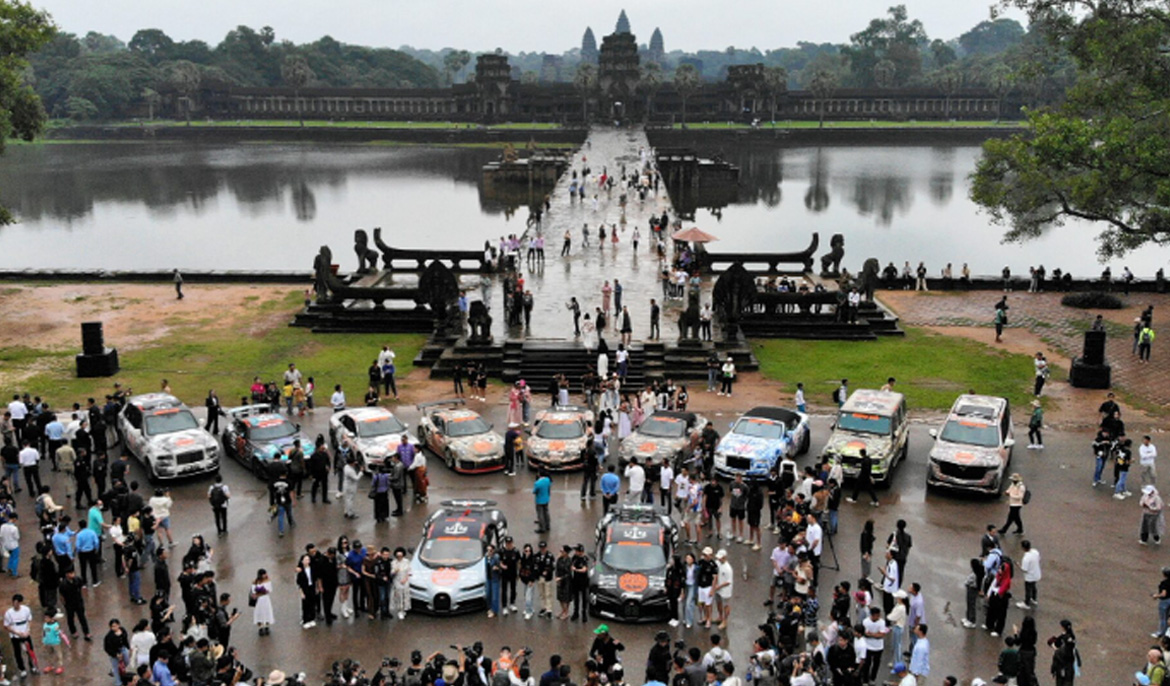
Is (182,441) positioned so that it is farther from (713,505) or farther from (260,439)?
(713,505)

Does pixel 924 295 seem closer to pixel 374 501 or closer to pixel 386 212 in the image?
pixel 374 501

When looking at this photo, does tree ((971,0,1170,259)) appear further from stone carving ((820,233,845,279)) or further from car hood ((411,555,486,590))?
car hood ((411,555,486,590))

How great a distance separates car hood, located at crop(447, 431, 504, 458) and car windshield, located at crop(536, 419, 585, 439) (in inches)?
39.3

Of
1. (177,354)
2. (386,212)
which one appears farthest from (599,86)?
(177,354)

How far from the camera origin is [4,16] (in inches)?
1618

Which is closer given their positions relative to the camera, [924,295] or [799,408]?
[799,408]

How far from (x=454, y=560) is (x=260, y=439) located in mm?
8094

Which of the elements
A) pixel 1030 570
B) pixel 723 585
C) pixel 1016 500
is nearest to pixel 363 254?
pixel 1016 500

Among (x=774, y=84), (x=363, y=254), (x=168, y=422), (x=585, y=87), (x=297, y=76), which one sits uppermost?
(x=297, y=76)

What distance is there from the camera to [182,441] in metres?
22.7

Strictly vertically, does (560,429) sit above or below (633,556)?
above

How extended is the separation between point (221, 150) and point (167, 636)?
129992 mm

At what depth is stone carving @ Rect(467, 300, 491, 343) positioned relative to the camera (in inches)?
1245

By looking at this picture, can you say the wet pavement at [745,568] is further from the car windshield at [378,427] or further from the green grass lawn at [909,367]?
the green grass lawn at [909,367]
